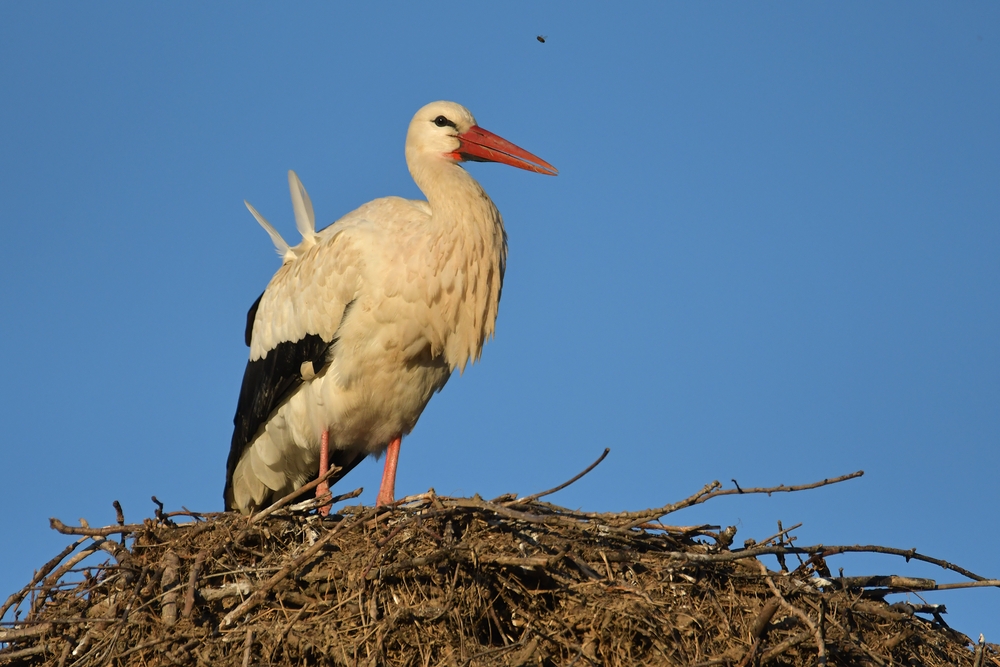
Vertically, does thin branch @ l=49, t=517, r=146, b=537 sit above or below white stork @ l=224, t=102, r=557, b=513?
below

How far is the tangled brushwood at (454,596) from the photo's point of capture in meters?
4.43

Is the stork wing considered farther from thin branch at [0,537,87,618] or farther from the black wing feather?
thin branch at [0,537,87,618]

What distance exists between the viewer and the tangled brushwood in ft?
14.5

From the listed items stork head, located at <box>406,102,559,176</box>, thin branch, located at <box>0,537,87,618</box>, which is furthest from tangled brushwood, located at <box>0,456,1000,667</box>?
stork head, located at <box>406,102,559,176</box>

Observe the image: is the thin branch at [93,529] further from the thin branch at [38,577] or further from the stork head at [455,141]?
the stork head at [455,141]

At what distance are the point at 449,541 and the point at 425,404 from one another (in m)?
1.88

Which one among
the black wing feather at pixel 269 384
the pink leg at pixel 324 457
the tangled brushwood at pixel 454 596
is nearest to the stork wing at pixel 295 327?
the black wing feather at pixel 269 384

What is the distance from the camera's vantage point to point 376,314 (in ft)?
19.2

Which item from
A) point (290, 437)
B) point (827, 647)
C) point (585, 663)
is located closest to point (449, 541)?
point (585, 663)

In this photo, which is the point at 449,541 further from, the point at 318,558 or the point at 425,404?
the point at 425,404

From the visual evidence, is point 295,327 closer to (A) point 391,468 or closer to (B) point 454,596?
(A) point 391,468

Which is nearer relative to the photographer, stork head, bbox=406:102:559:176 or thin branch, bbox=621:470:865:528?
thin branch, bbox=621:470:865:528

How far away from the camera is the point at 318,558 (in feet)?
15.5

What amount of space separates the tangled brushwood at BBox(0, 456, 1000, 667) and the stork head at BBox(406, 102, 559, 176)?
7.36ft
